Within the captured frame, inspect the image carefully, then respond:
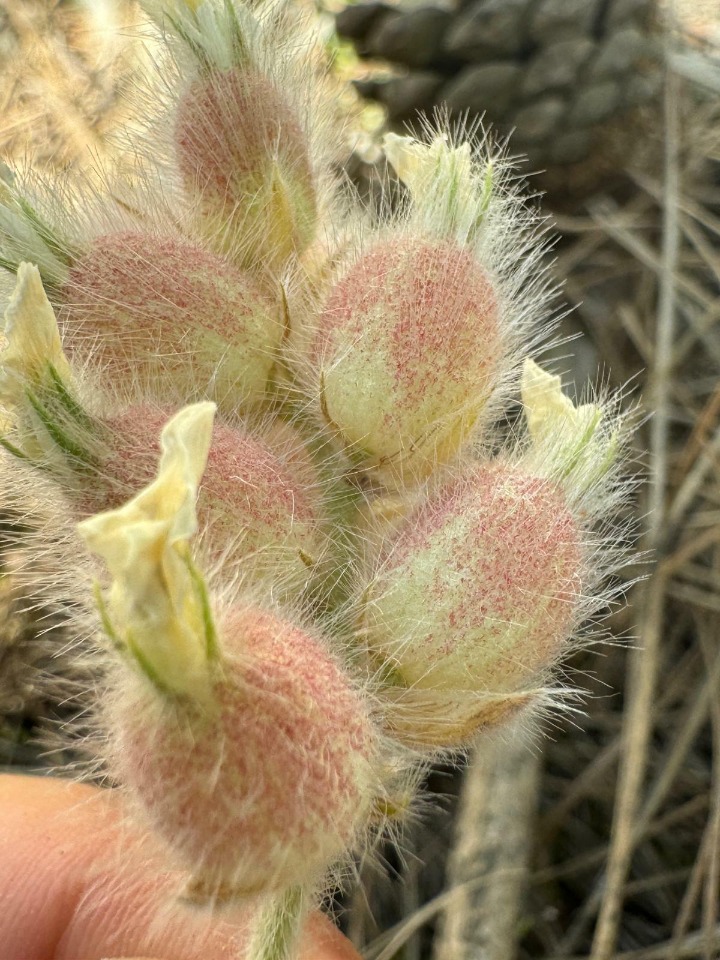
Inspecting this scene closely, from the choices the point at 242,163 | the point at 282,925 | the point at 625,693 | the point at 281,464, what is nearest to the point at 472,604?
the point at 281,464

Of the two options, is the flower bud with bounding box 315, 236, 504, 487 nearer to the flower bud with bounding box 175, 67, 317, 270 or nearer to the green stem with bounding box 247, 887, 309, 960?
the flower bud with bounding box 175, 67, 317, 270

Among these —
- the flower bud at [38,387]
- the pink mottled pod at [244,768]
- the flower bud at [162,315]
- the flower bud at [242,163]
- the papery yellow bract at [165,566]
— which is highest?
the flower bud at [242,163]

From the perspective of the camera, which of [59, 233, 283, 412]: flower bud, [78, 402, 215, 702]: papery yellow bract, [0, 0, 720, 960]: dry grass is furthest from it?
[0, 0, 720, 960]: dry grass

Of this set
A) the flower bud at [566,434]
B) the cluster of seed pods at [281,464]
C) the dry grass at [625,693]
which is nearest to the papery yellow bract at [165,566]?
the cluster of seed pods at [281,464]

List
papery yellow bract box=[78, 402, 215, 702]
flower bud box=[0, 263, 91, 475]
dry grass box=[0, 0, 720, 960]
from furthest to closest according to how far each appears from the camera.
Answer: dry grass box=[0, 0, 720, 960] → flower bud box=[0, 263, 91, 475] → papery yellow bract box=[78, 402, 215, 702]

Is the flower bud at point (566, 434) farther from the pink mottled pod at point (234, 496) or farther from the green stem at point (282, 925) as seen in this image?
the green stem at point (282, 925)

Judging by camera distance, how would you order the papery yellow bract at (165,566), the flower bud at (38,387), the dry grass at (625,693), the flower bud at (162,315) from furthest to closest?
the dry grass at (625,693) < the flower bud at (162,315) < the flower bud at (38,387) < the papery yellow bract at (165,566)

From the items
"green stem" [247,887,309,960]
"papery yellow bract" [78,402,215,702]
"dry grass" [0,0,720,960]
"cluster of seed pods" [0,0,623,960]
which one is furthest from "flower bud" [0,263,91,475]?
"dry grass" [0,0,720,960]

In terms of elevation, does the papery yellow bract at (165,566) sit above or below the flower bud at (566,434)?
below
